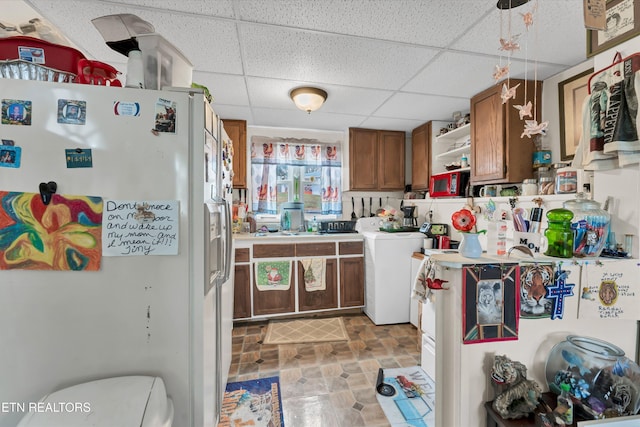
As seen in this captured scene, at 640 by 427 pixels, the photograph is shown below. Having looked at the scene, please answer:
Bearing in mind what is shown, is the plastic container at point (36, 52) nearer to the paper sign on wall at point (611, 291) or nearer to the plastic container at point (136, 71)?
the plastic container at point (136, 71)

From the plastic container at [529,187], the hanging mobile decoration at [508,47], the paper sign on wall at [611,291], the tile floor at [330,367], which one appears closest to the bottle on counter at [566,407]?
the paper sign on wall at [611,291]

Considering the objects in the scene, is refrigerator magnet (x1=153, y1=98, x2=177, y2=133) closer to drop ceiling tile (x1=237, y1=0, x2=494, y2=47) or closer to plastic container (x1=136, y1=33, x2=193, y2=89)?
plastic container (x1=136, y1=33, x2=193, y2=89)

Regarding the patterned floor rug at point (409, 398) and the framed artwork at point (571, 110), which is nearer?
the patterned floor rug at point (409, 398)

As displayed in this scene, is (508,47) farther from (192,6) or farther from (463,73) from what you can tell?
(192,6)

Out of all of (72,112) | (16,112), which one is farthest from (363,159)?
(16,112)

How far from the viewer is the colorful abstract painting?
0.90 meters

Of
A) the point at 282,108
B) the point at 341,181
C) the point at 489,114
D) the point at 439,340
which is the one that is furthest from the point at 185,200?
the point at 341,181

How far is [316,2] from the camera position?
1.32 meters

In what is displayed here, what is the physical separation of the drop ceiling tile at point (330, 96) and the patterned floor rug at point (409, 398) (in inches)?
92.6

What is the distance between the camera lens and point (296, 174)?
3627mm

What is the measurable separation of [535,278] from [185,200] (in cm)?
136

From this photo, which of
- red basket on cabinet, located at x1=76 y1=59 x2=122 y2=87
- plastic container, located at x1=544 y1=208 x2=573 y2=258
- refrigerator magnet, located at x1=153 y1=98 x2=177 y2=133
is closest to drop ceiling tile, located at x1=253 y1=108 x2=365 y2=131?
red basket on cabinet, located at x1=76 y1=59 x2=122 y2=87

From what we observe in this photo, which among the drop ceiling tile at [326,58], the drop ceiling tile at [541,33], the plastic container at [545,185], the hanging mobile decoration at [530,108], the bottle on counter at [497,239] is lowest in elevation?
the bottle on counter at [497,239]

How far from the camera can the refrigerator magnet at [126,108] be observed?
94cm
